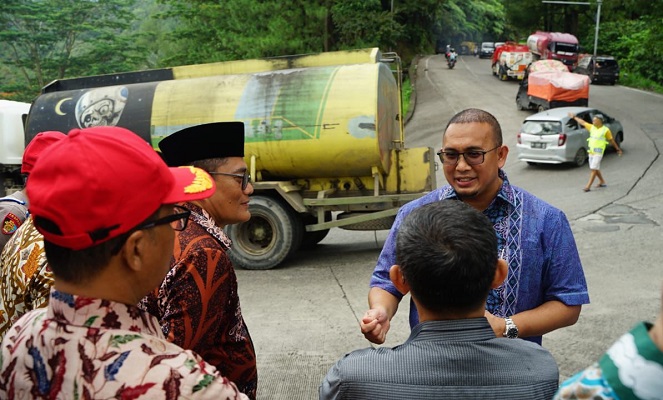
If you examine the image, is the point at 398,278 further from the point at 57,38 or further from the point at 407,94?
the point at 407,94

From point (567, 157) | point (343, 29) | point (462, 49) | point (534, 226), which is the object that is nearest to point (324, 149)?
point (534, 226)

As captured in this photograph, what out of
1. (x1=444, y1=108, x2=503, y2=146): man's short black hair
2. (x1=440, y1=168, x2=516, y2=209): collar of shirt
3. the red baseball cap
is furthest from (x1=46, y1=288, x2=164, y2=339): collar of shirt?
(x1=444, y1=108, x2=503, y2=146): man's short black hair

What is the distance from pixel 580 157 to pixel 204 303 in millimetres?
16728

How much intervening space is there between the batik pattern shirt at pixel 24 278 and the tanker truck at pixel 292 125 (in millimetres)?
6182

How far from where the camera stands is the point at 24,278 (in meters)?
2.49

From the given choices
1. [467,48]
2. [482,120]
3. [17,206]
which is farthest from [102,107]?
[467,48]

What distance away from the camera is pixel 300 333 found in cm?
664

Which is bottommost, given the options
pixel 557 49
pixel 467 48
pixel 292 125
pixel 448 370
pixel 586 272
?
Result: pixel 467 48

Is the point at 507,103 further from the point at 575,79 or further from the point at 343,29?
the point at 343,29

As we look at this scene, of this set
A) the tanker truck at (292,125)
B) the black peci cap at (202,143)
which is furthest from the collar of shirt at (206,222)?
the tanker truck at (292,125)

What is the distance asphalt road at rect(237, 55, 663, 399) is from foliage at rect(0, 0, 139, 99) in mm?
18013

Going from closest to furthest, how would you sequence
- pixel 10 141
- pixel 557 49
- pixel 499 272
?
pixel 499 272, pixel 10 141, pixel 557 49

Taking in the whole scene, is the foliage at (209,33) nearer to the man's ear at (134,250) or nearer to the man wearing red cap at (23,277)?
the man wearing red cap at (23,277)

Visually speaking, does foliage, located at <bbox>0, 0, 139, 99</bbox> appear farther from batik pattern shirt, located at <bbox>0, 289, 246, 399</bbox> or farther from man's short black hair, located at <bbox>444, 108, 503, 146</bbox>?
batik pattern shirt, located at <bbox>0, 289, 246, 399</bbox>
